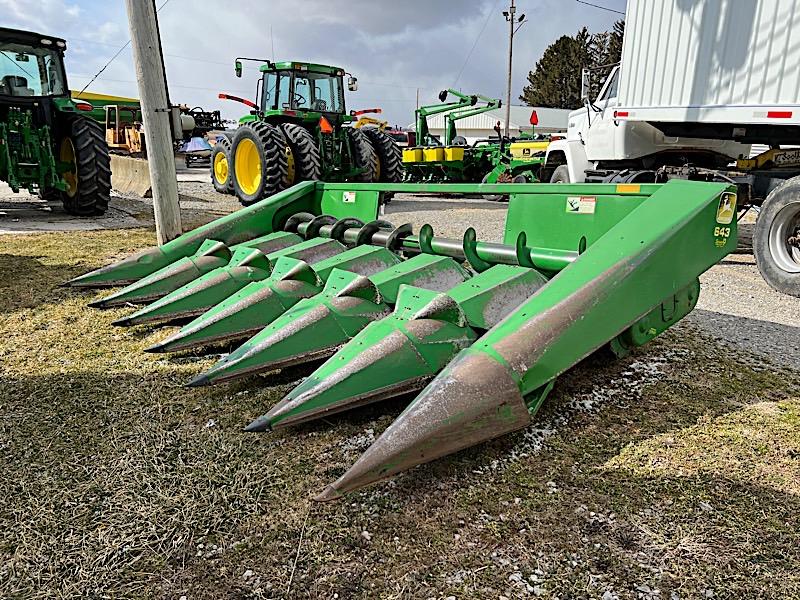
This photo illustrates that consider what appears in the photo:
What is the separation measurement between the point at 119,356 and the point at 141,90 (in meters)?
3.04

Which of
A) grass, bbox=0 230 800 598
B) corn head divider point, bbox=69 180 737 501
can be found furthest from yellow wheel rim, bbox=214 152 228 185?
grass, bbox=0 230 800 598

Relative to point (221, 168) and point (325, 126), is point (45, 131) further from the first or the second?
point (325, 126)

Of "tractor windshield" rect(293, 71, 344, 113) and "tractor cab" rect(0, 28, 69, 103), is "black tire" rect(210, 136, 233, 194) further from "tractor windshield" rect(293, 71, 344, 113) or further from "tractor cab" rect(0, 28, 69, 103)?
"tractor cab" rect(0, 28, 69, 103)

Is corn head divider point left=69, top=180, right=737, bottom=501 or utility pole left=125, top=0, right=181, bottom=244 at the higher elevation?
utility pole left=125, top=0, right=181, bottom=244

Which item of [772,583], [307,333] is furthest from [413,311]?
[772,583]

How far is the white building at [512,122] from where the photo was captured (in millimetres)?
42688

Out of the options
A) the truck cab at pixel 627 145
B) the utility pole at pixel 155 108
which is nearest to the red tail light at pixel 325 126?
the truck cab at pixel 627 145

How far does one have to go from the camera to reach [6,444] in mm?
2107

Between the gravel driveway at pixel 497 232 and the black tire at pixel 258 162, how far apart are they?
1.62 ft

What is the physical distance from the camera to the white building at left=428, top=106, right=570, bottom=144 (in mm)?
42688

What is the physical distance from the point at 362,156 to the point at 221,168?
2.65 metres

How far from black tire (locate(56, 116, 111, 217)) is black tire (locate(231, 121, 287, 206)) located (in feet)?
6.64

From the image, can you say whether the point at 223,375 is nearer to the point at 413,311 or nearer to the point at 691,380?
the point at 413,311

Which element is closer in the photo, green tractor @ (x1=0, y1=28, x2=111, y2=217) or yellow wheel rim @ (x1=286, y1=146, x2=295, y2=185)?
green tractor @ (x1=0, y1=28, x2=111, y2=217)
